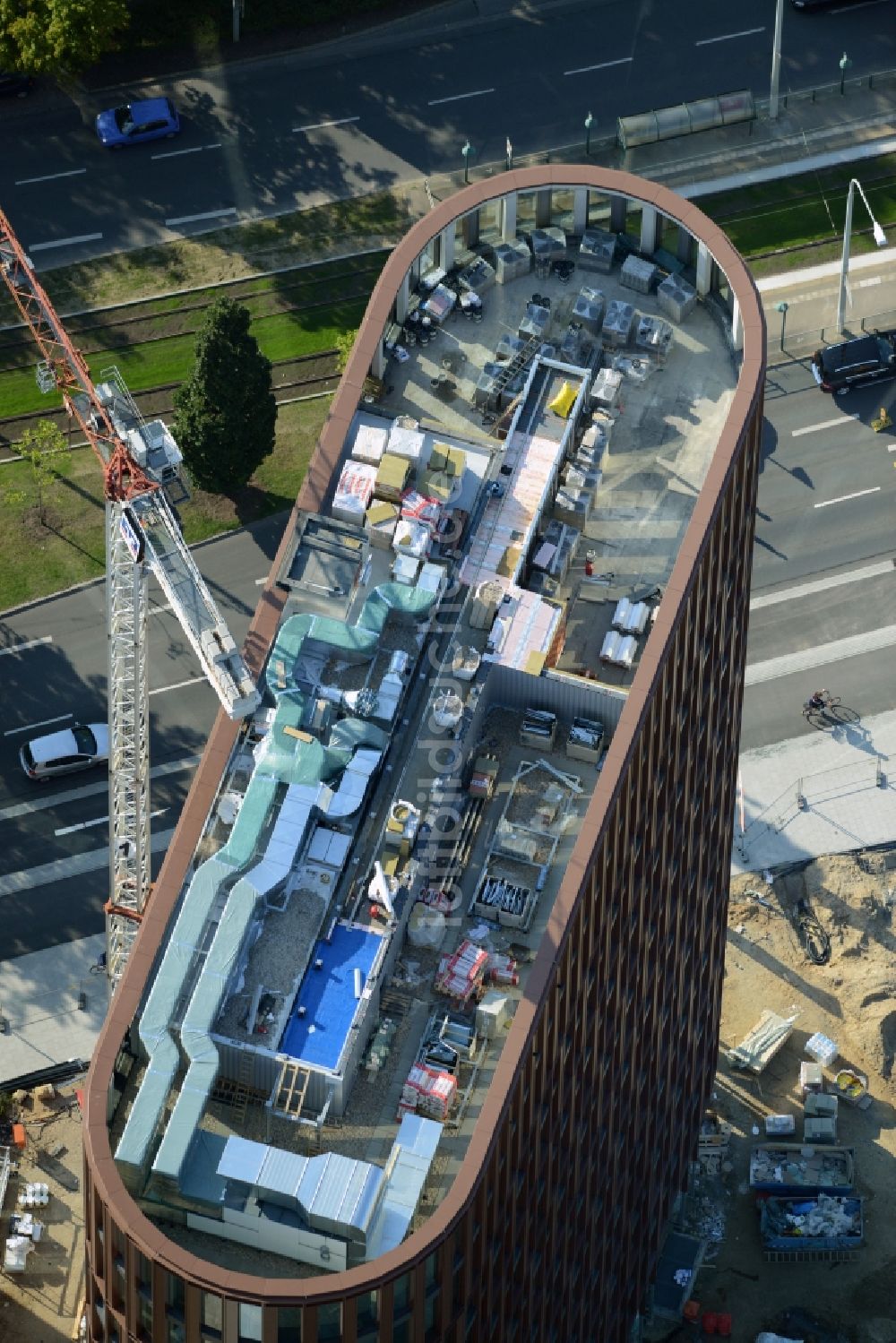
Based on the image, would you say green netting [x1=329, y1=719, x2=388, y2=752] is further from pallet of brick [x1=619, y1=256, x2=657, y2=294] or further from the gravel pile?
pallet of brick [x1=619, y1=256, x2=657, y2=294]

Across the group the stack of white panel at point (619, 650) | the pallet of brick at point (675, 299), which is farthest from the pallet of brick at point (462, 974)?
the pallet of brick at point (675, 299)

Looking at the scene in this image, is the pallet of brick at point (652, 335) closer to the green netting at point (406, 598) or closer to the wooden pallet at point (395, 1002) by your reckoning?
the green netting at point (406, 598)

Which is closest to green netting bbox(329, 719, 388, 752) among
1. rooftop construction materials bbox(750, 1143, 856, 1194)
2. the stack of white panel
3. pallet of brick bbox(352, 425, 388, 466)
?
the stack of white panel

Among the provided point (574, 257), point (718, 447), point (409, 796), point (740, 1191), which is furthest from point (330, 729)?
point (740, 1191)

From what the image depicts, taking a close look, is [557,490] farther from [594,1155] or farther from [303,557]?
[594,1155]

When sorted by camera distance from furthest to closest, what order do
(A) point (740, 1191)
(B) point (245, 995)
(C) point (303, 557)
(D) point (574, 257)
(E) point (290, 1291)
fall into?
(A) point (740, 1191), (D) point (574, 257), (C) point (303, 557), (B) point (245, 995), (E) point (290, 1291)

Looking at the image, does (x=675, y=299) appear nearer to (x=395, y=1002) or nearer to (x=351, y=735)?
(x=351, y=735)

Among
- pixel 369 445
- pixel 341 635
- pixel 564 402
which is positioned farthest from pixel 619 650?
pixel 369 445
